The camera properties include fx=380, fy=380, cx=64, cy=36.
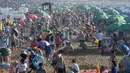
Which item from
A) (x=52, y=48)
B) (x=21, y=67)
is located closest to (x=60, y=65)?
(x=21, y=67)

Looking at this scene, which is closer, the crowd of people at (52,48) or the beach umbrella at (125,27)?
the crowd of people at (52,48)

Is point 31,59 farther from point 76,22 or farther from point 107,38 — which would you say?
point 76,22

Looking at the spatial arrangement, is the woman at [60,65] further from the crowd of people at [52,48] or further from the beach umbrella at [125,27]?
the beach umbrella at [125,27]

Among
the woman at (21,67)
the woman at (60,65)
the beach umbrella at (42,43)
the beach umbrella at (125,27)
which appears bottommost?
the beach umbrella at (125,27)

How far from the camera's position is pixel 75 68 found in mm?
12883

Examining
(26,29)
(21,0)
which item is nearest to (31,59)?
(26,29)

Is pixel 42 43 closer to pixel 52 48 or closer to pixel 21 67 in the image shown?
pixel 52 48

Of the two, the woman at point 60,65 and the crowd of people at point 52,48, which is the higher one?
the woman at point 60,65

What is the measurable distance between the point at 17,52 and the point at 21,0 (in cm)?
7257

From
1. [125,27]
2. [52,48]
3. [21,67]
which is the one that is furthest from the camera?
[125,27]

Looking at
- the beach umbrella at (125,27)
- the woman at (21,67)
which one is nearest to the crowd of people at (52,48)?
the woman at (21,67)

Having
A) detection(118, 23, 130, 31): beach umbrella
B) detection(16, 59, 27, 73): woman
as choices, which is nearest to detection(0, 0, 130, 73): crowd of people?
detection(16, 59, 27, 73): woman

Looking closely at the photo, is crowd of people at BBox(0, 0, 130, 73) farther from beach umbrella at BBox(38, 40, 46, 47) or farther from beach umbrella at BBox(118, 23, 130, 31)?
beach umbrella at BBox(118, 23, 130, 31)

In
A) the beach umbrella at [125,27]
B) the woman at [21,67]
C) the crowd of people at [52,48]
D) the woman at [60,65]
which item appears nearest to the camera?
the woman at [21,67]
